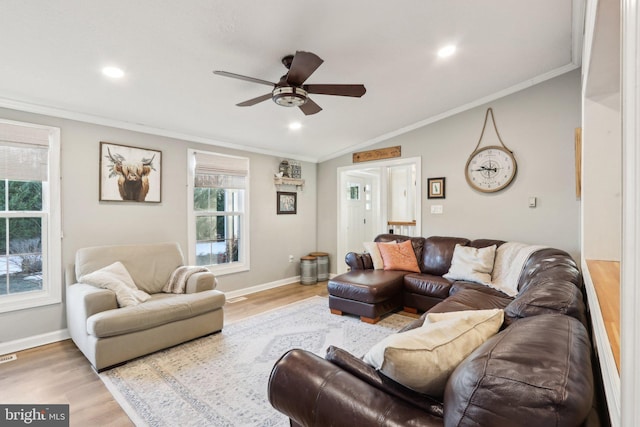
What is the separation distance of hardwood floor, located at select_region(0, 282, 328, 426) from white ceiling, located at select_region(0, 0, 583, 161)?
226cm

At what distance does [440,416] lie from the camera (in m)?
1.01

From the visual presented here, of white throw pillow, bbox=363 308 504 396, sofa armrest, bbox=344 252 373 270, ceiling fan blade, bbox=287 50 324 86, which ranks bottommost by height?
sofa armrest, bbox=344 252 373 270

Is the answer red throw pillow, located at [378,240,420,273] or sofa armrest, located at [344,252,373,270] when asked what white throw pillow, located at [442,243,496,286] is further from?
sofa armrest, located at [344,252,373,270]

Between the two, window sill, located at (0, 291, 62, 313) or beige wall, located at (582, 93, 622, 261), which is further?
window sill, located at (0, 291, 62, 313)

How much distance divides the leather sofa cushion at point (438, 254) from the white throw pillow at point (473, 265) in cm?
19

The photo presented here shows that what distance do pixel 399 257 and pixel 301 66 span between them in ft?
9.44

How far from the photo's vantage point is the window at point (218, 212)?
4258 mm

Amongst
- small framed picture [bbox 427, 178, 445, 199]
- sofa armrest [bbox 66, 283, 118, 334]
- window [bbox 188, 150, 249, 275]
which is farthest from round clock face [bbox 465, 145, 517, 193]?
sofa armrest [bbox 66, 283, 118, 334]

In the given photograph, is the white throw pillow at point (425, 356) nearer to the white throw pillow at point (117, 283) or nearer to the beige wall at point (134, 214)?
the white throw pillow at point (117, 283)

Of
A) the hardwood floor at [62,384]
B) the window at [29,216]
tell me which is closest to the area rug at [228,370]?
the hardwood floor at [62,384]

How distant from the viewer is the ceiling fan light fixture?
2.45m

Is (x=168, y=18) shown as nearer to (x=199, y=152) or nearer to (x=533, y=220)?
(x=199, y=152)

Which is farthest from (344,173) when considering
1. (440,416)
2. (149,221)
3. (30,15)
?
(440,416)

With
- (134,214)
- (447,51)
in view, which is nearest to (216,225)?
(134,214)
